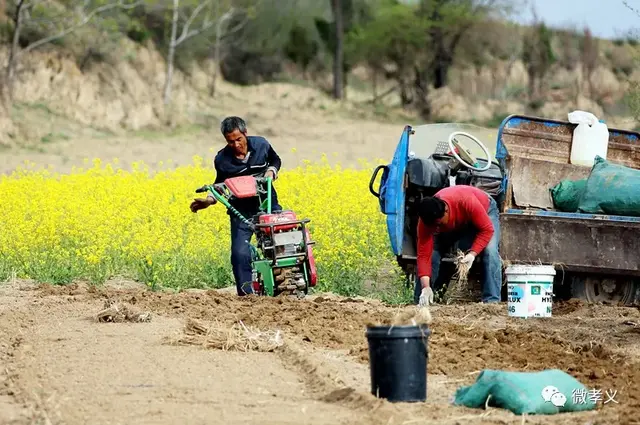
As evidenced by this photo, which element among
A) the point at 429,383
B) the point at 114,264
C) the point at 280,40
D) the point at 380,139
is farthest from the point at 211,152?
the point at 429,383

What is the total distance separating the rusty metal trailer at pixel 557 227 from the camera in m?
12.0

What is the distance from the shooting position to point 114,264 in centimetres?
1445

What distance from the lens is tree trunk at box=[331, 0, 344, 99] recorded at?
47.7m

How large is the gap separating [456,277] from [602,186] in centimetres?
163

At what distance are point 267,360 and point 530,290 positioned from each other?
3.37 meters

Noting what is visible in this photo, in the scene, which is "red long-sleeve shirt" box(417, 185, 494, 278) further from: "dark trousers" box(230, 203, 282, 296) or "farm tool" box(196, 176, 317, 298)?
"dark trousers" box(230, 203, 282, 296)

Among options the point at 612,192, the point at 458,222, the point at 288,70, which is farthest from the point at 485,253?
the point at 288,70

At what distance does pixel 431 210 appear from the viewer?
1074cm

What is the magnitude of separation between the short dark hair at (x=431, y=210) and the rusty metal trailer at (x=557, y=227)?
1.61 meters

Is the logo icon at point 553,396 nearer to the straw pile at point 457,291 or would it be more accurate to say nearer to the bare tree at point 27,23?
the straw pile at point 457,291

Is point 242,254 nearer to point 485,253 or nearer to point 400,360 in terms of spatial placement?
point 485,253

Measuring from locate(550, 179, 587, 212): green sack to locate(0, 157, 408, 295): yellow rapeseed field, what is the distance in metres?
2.23

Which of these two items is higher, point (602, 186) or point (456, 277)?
point (602, 186)

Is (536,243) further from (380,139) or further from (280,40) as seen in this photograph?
(280,40)
